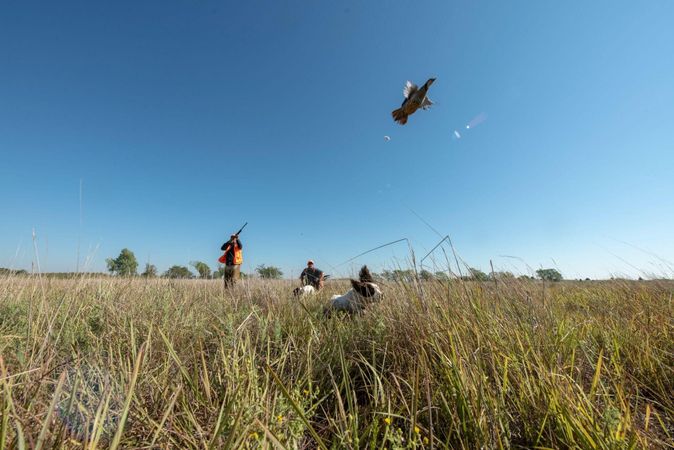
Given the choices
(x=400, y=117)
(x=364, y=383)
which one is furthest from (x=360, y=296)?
(x=400, y=117)

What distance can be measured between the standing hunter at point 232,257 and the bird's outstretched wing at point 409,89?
7.74 metres

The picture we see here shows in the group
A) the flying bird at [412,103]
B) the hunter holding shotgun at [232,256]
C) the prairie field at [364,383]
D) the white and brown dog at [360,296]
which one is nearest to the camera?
the prairie field at [364,383]

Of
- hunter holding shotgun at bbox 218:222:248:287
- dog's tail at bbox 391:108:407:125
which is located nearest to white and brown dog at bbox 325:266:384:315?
dog's tail at bbox 391:108:407:125

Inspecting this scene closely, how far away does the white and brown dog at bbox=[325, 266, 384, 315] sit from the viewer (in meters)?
3.53

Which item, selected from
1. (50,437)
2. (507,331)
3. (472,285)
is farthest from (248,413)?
(472,285)

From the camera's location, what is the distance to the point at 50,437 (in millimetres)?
958

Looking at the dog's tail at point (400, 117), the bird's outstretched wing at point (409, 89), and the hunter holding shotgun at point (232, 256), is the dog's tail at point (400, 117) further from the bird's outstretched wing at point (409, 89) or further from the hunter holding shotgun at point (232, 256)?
the hunter holding shotgun at point (232, 256)

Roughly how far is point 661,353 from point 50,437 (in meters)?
3.63

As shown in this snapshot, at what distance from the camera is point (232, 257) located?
971 cm

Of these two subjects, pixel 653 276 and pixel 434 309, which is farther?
pixel 653 276

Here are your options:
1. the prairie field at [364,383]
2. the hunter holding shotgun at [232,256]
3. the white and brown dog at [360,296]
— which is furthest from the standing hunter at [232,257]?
the prairie field at [364,383]

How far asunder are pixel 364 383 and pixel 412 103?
5.75m

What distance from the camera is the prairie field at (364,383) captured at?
1.03 metres

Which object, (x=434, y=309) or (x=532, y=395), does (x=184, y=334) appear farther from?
(x=532, y=395)
